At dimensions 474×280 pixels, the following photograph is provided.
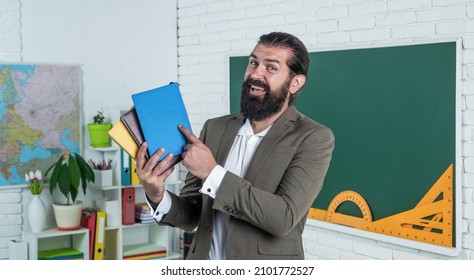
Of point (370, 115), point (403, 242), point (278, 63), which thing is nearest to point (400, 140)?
point (370, 115)

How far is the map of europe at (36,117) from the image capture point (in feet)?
13.9

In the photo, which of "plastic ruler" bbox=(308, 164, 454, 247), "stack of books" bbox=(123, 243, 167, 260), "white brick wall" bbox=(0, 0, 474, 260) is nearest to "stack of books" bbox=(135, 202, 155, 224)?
"stack of books" bbox=(123, 243, 167, 260)

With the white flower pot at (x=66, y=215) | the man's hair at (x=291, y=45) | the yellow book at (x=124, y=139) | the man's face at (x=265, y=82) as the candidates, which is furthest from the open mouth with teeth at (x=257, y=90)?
the white flower pot at (x=66, y=215)

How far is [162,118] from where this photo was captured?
69.1 inches

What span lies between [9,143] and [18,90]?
0.36 meters

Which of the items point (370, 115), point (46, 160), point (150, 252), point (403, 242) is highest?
point (370, 115)

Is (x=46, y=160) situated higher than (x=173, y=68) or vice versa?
(x=173, y=68)

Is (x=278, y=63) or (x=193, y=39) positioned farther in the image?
(x=193, y=39)

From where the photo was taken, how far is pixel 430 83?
3.17m

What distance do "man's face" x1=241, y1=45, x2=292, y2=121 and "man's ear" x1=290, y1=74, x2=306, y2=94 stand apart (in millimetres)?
50

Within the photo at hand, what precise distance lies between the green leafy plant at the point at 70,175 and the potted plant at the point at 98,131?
258 millimetres

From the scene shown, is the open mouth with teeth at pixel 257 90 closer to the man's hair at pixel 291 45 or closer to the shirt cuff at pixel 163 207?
the man's hair at pixel 291 45

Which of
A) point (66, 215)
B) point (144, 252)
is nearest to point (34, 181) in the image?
point (66, 215)

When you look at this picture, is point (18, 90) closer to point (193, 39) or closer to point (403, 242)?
point (193, 39)
